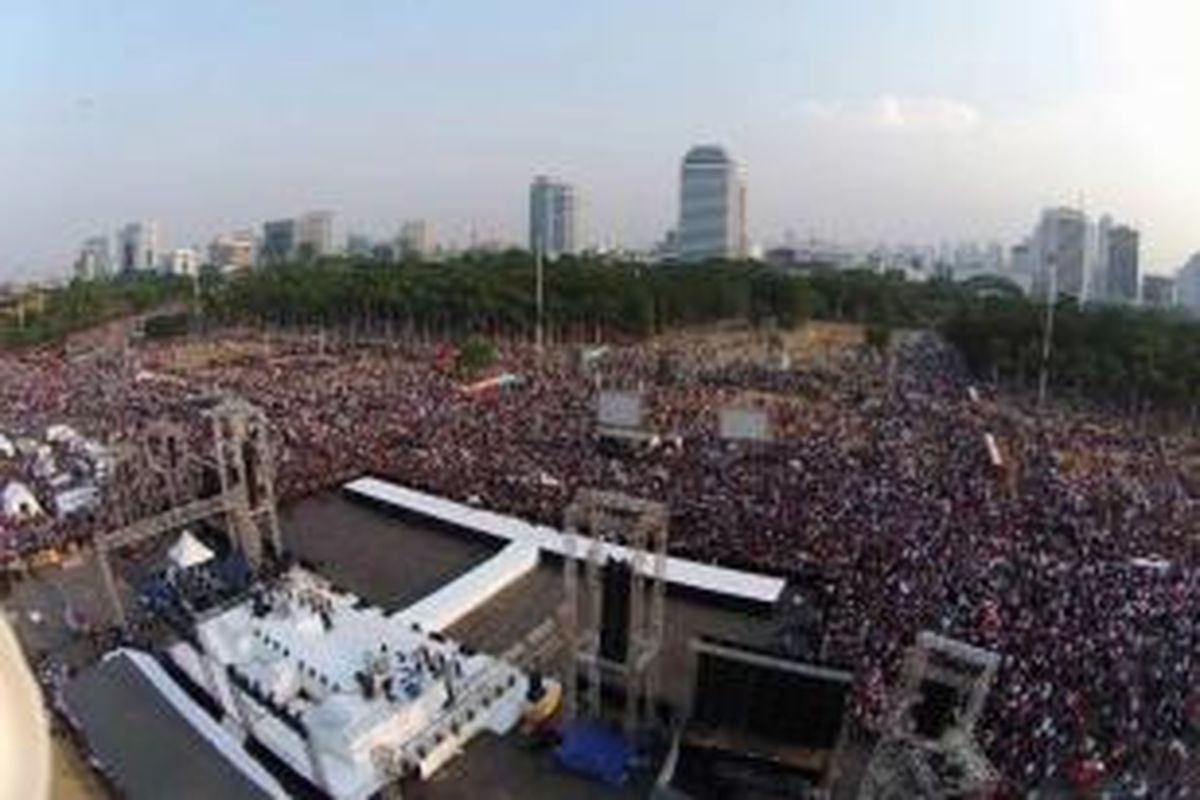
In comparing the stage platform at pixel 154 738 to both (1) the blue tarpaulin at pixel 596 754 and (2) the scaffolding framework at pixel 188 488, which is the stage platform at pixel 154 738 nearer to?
(2) the scaffolding framework at pixel 188 488

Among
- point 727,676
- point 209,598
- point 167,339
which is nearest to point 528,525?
point 209,598

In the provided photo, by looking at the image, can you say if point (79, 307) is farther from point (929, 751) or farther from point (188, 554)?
point (929, 751)

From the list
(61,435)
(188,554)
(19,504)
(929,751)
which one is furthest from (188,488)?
(929,751)

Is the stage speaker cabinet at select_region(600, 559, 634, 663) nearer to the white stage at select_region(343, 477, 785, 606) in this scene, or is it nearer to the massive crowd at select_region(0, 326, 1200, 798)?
the white stage at select_region(343, 477, 785, 606)

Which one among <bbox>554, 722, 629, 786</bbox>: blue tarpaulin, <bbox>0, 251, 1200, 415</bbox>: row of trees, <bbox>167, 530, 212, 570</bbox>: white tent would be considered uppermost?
<bbox>0, 251, 1200, 415</bbox>: row of trees

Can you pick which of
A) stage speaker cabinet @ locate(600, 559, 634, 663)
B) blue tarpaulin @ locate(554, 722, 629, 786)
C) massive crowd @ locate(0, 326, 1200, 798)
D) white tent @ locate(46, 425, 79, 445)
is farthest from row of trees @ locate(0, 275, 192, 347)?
blue tarpaulin @ locate(554, 722, 629, 786)
